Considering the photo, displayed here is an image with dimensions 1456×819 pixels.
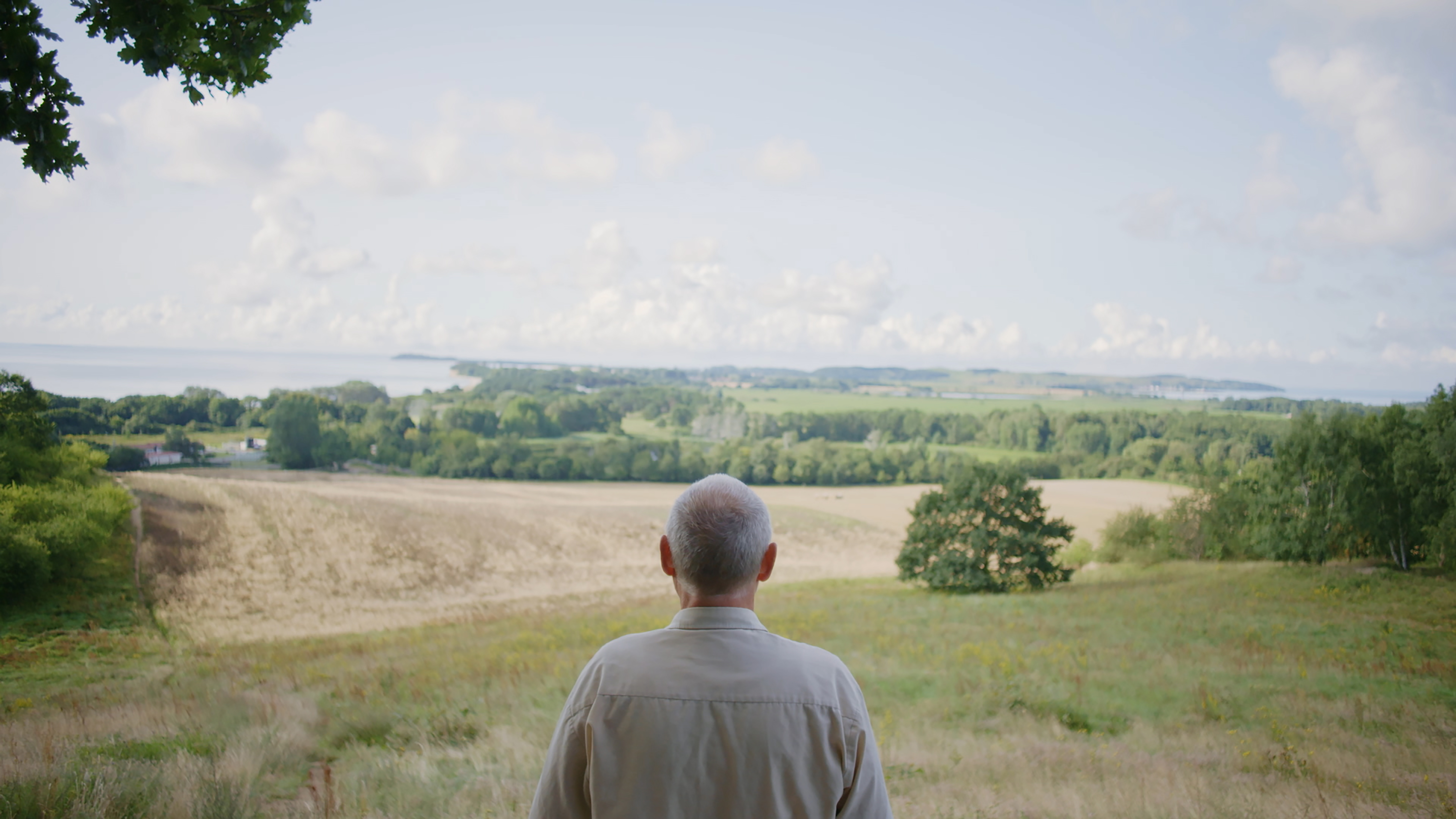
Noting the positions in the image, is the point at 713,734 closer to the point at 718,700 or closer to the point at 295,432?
the point at 718,700

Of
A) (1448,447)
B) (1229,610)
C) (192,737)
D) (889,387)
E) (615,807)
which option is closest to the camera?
(615,807)

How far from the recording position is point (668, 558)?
1.55 meters

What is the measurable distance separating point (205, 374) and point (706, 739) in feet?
26.9

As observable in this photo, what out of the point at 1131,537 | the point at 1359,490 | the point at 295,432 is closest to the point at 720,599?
the point at 1359,490

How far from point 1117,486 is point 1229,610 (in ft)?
26.5

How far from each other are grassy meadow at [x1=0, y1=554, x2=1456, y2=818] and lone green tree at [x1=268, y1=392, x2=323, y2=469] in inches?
93.9

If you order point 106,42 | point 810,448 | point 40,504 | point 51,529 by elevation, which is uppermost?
point 106,42

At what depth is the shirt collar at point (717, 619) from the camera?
142 centimetres

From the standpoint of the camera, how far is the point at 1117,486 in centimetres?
1370

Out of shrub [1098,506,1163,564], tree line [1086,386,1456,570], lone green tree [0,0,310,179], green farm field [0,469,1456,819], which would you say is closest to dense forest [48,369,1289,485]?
tree line [1086,386,1456,570]

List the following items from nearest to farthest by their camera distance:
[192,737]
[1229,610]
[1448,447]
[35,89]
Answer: [35,89] < [192,737] < [1448,447] < [1229,610]

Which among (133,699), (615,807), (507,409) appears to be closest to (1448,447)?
(615,807)

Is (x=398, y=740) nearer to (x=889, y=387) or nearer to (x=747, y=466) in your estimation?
(x=747, y=466)

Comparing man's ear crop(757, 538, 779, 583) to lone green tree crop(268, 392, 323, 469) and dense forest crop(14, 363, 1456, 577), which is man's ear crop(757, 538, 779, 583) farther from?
lone green tree crop(268, 392, 323, 469)
